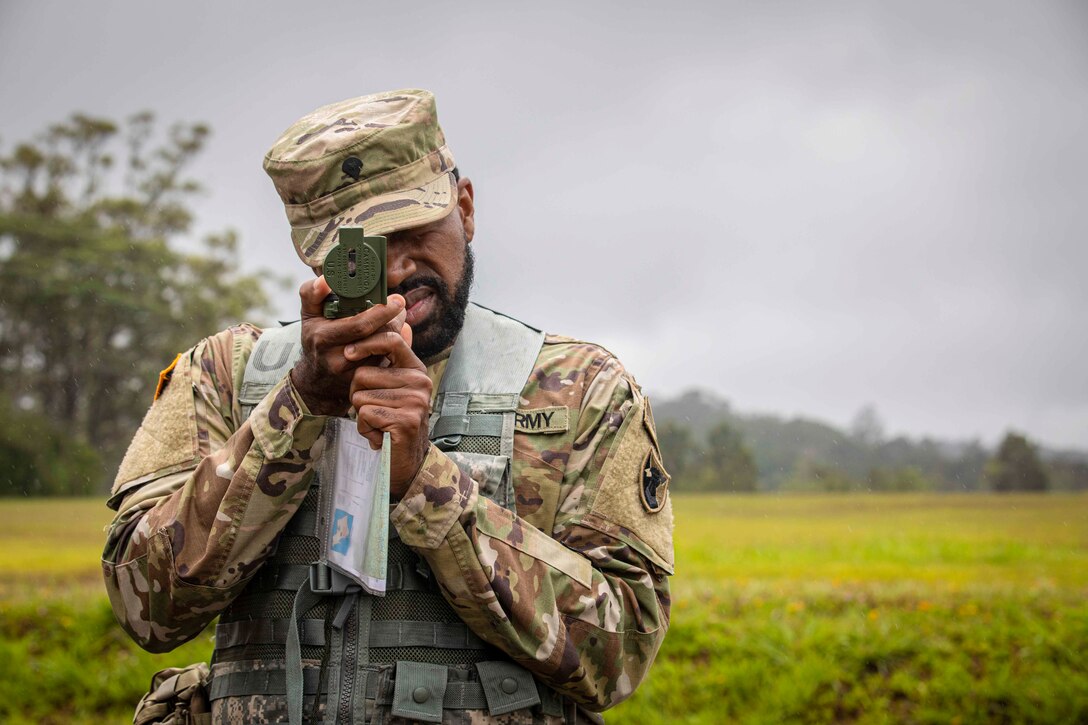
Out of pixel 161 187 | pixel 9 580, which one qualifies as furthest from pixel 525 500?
pixel 161 187

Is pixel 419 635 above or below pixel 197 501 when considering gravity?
below

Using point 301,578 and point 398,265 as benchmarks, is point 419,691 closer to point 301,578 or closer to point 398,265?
point 301,578

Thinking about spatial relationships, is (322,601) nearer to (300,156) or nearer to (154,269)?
(300,156)

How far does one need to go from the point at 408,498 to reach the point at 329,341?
38cm

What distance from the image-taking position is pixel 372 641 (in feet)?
8.12

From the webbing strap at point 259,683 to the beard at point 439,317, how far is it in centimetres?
83

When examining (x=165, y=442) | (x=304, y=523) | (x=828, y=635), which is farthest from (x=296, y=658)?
(x=828, y=635)

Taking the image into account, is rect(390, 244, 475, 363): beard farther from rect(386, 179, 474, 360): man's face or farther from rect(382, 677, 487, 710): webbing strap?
rect(382, 677, 487, 710): webbing strap

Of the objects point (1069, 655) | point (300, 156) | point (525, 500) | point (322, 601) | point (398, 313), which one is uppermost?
point (300, 156)

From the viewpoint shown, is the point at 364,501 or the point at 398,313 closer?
the point at 398,313

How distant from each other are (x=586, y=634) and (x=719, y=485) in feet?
24.4

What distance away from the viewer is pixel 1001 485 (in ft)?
32.3

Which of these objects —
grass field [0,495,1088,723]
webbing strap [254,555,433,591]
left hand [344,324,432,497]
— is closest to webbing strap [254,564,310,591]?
webbing strap [254,555,433,591]

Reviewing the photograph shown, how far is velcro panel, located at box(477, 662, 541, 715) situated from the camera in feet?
8.09
